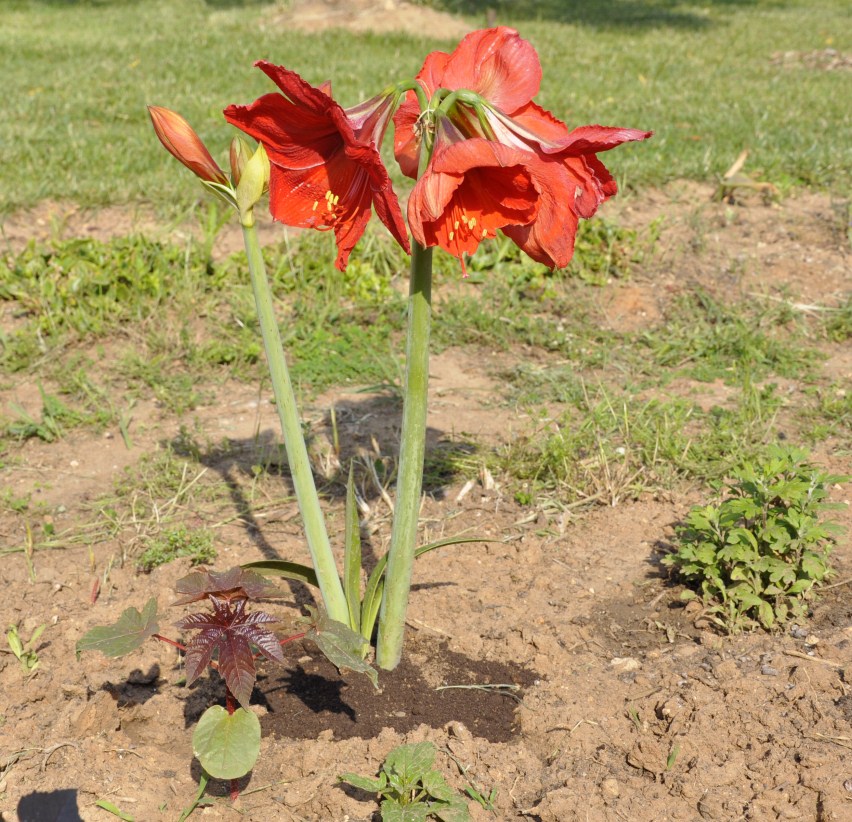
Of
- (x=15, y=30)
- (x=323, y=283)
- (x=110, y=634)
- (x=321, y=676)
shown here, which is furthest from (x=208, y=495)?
(x=15, y=30)

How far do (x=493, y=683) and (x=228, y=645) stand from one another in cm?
82

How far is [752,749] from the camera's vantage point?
2.41 m

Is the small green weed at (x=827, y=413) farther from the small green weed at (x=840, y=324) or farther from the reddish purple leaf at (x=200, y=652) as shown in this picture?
the reddish purple leaf at (x=200, y=652)

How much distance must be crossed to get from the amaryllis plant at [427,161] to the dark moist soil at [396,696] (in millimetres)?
853

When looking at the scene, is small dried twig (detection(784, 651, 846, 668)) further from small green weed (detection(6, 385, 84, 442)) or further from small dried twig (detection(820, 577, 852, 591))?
small green weed (detection(6, 385, 84, 442))

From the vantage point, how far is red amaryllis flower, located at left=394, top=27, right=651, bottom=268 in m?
1.88

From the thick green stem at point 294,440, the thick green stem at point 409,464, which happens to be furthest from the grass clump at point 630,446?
the thick green stem at point 294,440

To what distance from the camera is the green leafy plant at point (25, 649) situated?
2654 mm

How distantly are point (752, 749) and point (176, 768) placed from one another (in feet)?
4.41

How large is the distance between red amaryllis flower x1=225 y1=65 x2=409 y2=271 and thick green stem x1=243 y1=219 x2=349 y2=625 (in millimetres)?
131

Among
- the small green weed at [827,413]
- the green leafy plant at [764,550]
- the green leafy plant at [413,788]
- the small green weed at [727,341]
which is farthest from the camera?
the small green weed at [727,341]

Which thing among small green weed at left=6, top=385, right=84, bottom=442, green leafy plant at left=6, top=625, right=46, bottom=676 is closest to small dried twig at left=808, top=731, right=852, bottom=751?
green leafy plant at left=6, top=625, right=46, bottom=676

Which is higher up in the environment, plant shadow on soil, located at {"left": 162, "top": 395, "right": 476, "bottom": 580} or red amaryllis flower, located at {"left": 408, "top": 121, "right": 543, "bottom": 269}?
red amaryllis flower, located at {"left": 408, "top": 121, "right": 543, "bottom": 269}

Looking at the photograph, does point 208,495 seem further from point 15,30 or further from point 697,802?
point 15,30
